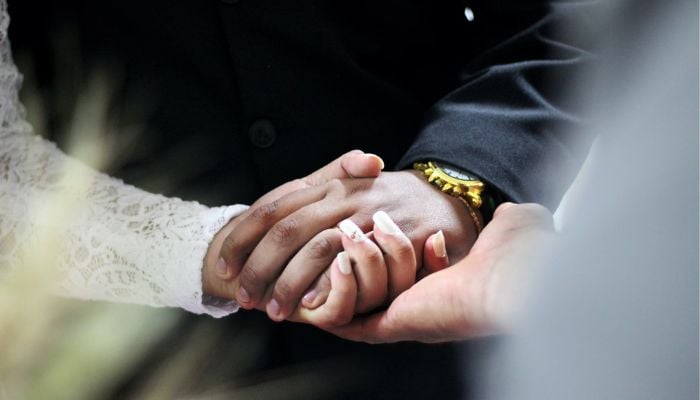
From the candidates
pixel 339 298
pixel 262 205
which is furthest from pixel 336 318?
pixel 262 205

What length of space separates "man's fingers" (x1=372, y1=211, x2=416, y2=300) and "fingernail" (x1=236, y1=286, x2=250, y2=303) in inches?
4.8

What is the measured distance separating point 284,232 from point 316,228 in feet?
0.09

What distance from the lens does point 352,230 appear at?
2.02 feet

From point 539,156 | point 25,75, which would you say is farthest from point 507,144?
point 25,75

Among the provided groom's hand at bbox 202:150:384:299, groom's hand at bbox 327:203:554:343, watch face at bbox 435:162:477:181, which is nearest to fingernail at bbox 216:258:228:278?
groom's hand at bbox 202:150:384:299

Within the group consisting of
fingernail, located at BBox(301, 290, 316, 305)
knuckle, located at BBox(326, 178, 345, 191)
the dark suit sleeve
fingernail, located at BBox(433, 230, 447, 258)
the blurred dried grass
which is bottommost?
the blurred dried grass

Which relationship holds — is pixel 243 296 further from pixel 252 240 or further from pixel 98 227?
pixel 98 227

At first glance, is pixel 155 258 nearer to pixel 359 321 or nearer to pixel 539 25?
pixel 359 321

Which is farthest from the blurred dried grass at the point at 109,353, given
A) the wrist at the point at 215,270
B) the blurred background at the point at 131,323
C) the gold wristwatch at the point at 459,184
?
the gold wristwatch at the point at 459,184

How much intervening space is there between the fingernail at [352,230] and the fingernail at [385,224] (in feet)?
0.05

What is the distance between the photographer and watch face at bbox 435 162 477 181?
684 millimetres

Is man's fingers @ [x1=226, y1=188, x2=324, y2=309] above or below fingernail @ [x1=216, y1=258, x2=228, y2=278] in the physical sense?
above

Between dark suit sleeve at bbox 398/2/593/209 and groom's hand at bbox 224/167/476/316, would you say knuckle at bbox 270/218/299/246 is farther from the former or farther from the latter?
dark suit sleeve at bbox 398/2/593/209

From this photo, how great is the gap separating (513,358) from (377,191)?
0.60 ft
